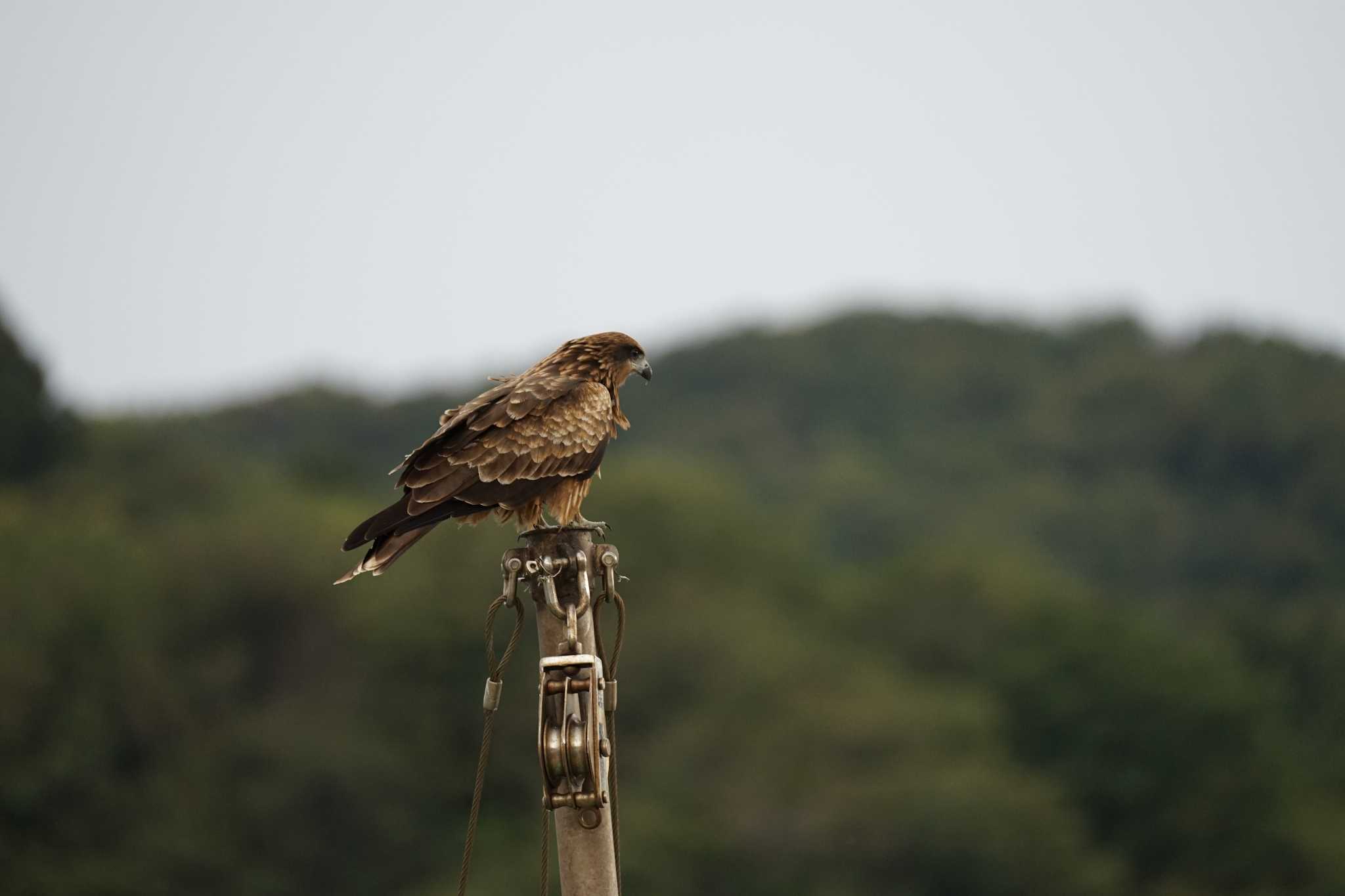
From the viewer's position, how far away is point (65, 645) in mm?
51375

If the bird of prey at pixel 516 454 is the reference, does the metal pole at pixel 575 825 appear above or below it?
below

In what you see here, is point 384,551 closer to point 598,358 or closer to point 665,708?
point 598,358

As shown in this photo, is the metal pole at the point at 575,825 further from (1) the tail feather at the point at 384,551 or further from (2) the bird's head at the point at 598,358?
(2) the bird's head at the point at 598,358

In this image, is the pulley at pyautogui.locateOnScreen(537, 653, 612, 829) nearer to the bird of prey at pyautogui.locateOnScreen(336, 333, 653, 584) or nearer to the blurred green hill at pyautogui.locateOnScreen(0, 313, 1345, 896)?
the bird of prey at pyautogui.locateOnScreen(336, 333, 653, 584)

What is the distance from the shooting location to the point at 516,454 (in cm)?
869

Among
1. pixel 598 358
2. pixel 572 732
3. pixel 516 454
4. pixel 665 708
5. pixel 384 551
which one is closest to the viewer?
pixel 572 732

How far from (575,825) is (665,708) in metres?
46.4

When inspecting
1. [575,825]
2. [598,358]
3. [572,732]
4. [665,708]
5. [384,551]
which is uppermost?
[665,708]

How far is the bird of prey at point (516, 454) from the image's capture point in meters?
8.36

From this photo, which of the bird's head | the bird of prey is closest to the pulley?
the bird of prey

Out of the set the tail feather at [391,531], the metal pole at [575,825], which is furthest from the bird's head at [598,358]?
the metal pole at [575,825]

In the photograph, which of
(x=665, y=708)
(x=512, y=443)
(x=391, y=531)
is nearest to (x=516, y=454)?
(x=512, y=443)

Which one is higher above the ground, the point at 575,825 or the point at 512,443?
the point at 512,443

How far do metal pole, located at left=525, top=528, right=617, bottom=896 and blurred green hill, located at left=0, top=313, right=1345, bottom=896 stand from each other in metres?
38.3
